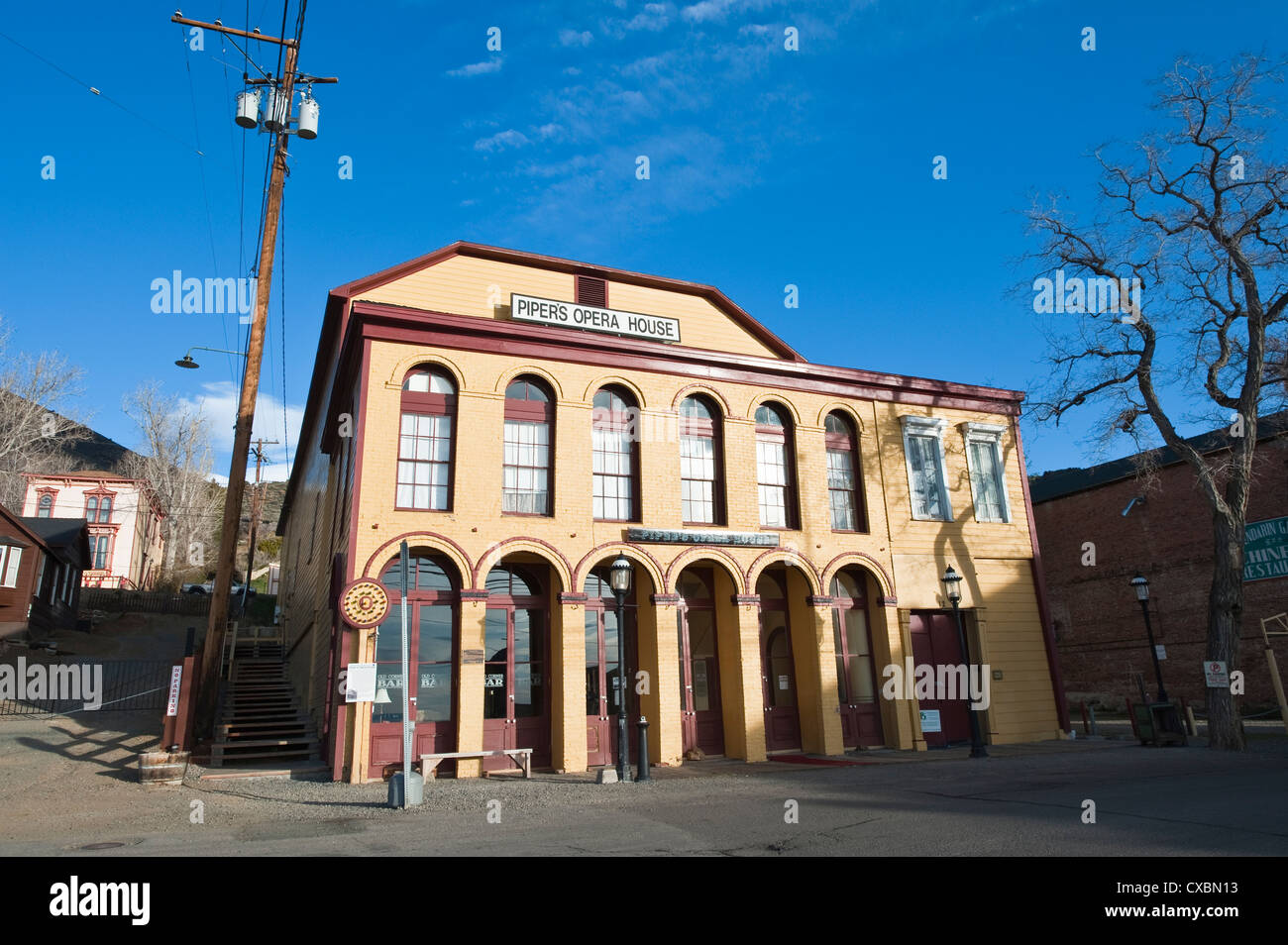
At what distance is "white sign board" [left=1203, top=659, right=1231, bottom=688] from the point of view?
1672 cm

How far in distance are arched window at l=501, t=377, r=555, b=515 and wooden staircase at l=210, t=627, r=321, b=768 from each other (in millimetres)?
6282

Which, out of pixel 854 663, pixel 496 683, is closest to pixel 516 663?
pixel 496 683

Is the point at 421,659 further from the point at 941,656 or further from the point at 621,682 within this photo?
the point at 941,656

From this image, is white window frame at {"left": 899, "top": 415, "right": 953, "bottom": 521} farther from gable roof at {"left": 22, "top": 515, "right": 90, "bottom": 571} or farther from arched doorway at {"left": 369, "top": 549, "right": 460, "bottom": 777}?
gable roof at {"left": 22, "top": 515, "right": 90, "bottom": 571}

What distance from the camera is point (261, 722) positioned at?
17.0 metres

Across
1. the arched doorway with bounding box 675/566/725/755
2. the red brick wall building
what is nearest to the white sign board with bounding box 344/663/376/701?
the arched doorway with bounding box 675/566/725/755

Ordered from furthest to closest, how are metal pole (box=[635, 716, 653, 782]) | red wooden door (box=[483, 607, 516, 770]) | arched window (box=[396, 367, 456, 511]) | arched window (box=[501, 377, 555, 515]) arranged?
arched window (box=[501, 377, 555, 515]) < arched window (box=[396, 367, 456, 511]) < red wooden door (box=[483, 607, 516, 770]) < metal pole (box=[635, 716, 653, 782])

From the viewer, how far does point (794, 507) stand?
1817 cm

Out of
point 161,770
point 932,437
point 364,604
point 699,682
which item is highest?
point 932,437

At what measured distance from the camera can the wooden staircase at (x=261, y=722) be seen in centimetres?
1511

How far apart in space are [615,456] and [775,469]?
3980 mm

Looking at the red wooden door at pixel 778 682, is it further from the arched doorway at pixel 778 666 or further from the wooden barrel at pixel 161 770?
the wooden barrel at pixel 161 770
